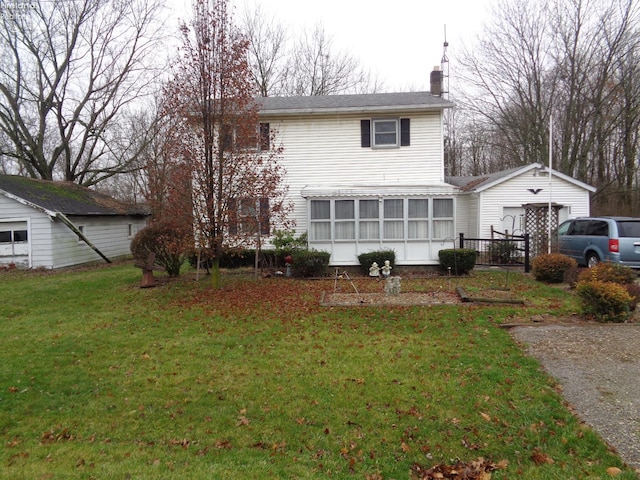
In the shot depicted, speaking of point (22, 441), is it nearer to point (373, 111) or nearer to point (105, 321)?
point (105, 321)

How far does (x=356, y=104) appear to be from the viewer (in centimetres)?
1481

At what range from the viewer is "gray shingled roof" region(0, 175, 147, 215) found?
51.9ft

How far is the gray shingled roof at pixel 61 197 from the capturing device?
51.9ft

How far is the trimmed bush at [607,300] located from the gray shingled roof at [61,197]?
59.1ft

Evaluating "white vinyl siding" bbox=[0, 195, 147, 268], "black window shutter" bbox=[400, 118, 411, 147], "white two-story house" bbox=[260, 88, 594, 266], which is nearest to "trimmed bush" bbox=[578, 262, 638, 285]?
"white two-story house" bbox=[260, 88, 594, 266]

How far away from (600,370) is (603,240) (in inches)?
327

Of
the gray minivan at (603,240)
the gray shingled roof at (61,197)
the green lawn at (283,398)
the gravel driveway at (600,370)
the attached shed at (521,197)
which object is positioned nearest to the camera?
the green lawn at (283,398)

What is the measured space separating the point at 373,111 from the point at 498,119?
15.4 m

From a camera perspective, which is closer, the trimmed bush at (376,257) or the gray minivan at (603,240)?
the gray minivan at (603,240)

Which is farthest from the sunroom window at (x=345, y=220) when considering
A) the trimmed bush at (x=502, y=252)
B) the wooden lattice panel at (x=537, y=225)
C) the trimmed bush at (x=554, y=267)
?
the wooden lattice panel at (x=537, y=225)

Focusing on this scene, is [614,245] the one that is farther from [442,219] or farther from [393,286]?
[393,286]

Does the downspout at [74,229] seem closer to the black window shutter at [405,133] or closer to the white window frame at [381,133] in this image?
the white window frame at [381,133]

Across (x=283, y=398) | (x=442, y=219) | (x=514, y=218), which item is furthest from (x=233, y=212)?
(x=514, y=218)

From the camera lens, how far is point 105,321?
25.2 feet
